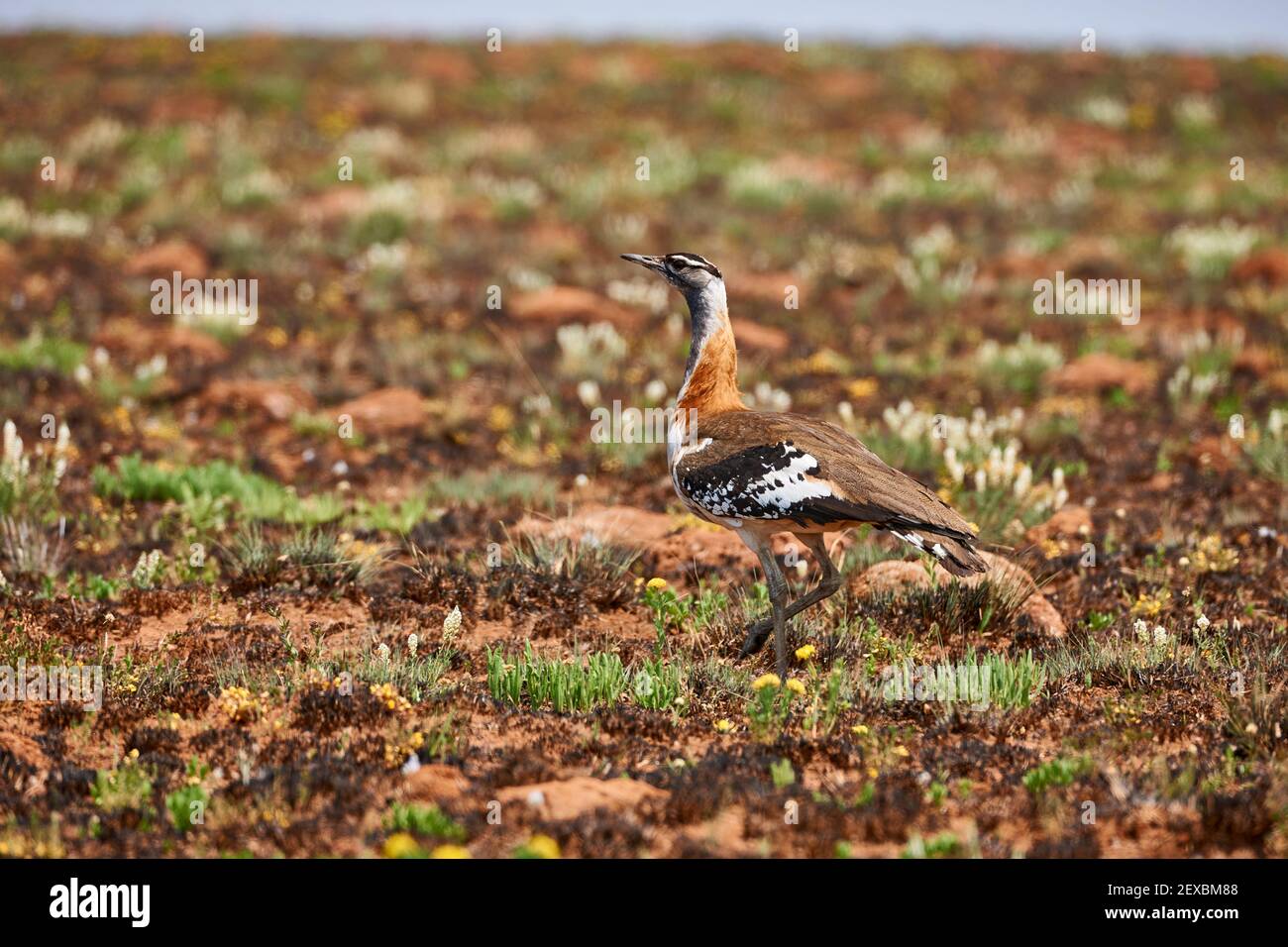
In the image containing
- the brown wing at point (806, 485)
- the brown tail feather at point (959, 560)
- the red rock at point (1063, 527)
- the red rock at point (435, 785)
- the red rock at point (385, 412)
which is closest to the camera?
the red rock at point (435, 785)

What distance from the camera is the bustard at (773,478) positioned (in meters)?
6.52

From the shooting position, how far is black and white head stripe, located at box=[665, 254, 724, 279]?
7.51 metres

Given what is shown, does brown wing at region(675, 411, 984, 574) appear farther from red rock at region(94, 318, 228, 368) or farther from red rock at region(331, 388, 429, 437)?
red rock at region(94, 318, 228, 368)

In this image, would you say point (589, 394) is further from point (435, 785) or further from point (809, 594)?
point (435, 785)

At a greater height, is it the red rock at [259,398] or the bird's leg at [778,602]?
the red rock at [259,398]

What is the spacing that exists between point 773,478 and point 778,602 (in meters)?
0.66

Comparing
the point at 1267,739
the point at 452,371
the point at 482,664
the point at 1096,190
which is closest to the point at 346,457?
the point at 452,371

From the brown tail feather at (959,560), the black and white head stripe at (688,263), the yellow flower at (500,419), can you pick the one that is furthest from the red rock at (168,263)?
the brown tail feather at (959,560)

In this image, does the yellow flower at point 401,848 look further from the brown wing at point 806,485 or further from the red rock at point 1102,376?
the red rock at point 1102,376

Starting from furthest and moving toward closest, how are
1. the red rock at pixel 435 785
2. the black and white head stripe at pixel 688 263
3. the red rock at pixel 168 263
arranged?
the red rock at pixel 168 263, the black and white head stripe at pixel 688 263, the red rock at pixel 435 785

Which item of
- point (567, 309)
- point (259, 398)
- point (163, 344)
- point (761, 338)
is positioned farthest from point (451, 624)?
point (567, 309)

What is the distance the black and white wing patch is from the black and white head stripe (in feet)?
3.94

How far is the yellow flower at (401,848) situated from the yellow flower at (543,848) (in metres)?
0.41
